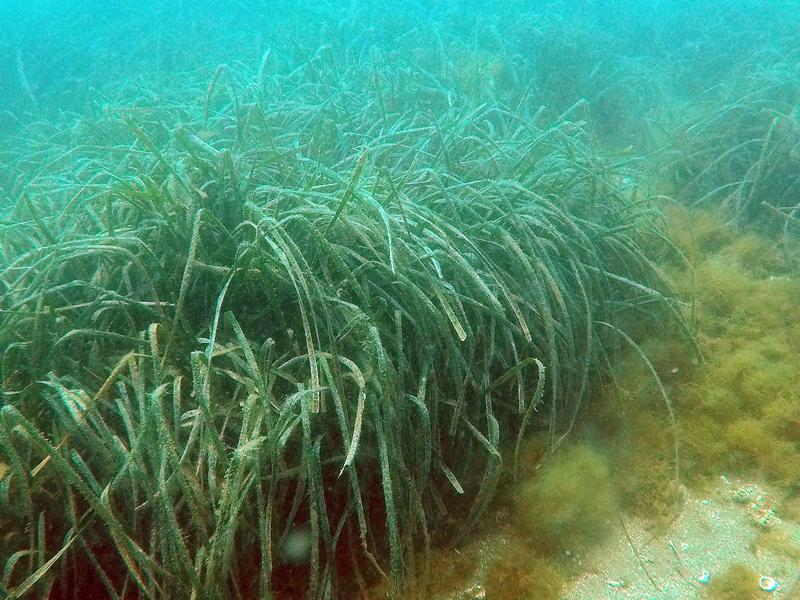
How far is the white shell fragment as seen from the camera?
5.77ft

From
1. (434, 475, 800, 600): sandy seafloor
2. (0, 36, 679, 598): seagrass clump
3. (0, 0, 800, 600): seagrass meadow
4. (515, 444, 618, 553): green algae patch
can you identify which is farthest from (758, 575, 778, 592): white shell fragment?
(0, 36, 679, 598): seagrass clump

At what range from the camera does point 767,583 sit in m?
1.78

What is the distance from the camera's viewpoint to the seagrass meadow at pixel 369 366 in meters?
1.69

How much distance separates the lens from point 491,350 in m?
2.22

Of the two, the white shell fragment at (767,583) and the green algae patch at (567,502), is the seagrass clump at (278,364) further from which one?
the white shell fragment at (767,583)

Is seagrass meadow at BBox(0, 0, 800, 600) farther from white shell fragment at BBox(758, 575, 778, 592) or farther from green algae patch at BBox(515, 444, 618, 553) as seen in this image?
white shell fragment at BBox(758, 575, 778, 592)

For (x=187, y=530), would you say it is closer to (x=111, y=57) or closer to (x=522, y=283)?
(x=522, y=283)

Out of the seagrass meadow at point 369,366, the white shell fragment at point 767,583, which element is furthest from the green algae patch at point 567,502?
the white shell fragment at point 767,583

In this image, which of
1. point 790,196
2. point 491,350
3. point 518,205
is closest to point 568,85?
point 790,196

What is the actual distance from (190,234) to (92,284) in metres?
0.43

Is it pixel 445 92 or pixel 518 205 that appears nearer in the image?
pixel 518 205

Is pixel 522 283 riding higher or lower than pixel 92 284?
lower

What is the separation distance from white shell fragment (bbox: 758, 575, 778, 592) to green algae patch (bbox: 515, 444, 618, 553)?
0.49 meters

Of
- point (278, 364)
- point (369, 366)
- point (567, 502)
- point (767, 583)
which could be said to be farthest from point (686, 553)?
point (278, 364)
